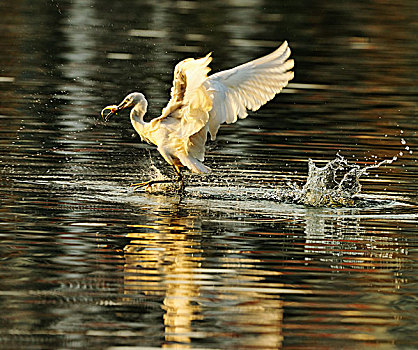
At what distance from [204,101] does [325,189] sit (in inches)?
75.6

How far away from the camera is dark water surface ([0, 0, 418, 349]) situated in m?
9.45

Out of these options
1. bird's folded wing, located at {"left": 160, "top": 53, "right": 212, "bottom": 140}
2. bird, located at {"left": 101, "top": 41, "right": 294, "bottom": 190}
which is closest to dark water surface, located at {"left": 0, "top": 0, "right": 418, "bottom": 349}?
bird, located at {"left": 101, "top": 41, "right": 294, "bottom": 190}

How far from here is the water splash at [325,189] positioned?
14.8m

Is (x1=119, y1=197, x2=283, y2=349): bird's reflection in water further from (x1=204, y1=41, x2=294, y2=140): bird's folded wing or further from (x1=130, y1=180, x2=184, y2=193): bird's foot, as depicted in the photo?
(x1=130, y1=180, x2=184, y2=193): bird's foot

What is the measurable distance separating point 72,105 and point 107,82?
9.61ft

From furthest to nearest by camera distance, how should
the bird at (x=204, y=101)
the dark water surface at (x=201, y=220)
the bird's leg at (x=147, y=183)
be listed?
1. the bird's leg at (x=147, y=183)
2. the bird at (x=204, y=101)
3. the dark water surface at (x=201, y=220)

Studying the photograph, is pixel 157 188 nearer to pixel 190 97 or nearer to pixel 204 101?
pixel 190 97

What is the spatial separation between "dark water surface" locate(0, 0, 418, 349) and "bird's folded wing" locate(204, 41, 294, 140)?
1042 mm

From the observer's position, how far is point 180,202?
14.7 metres

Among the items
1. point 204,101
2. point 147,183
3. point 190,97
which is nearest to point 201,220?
point 204,101

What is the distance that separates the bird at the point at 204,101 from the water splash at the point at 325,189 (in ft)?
3.54

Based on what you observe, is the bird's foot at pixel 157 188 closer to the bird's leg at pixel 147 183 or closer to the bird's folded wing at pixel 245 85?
the bird's leg at pixel 147 183

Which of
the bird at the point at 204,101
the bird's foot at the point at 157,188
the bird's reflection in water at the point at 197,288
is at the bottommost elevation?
the bird's reflection in water at the point at 197,288

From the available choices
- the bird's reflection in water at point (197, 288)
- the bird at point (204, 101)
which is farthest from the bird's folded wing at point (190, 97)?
the bird's reflection in water at point (197, 288)
